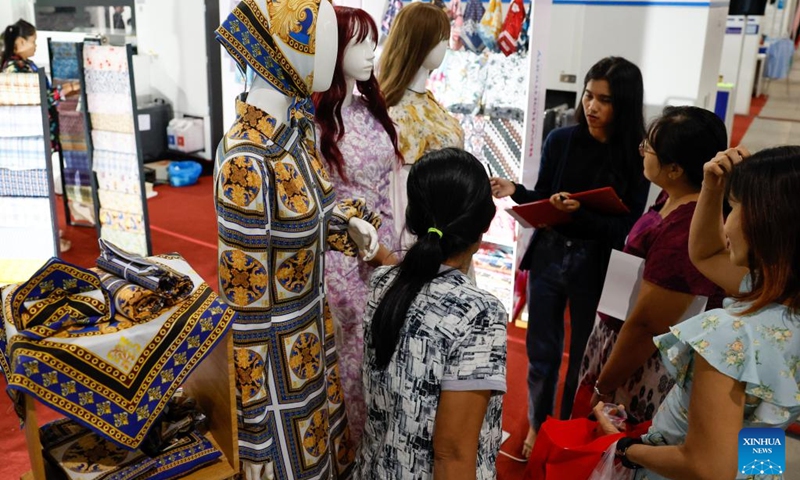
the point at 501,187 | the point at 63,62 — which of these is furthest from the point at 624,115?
the point at 63,62

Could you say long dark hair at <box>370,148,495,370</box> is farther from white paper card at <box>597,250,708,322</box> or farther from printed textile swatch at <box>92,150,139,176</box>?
printed textile swatch at <box>92,150,139,176</box>

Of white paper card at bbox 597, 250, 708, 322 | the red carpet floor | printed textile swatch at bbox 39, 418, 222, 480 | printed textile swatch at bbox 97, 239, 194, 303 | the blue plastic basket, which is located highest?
printed textile swatch at bbox 97, 239, 194, 303

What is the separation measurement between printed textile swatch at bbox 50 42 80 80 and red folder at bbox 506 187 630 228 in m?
4.35

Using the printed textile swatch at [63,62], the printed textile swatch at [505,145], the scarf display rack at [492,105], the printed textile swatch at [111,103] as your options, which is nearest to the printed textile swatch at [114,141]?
the printed textile swatch at [111,103]

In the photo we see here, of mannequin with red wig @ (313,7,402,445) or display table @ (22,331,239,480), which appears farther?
mannequin with red wig @ (313,7,402,445)

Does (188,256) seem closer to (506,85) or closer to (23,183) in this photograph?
(23,183)

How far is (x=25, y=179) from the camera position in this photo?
3.94 metres

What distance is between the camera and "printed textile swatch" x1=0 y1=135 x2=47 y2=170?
382 cm

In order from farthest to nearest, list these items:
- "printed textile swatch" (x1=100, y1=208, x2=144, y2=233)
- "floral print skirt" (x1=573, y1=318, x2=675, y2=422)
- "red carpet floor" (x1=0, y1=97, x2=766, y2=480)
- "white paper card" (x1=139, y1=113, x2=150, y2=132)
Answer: "white paper card" (x1=139, y1=113, x2=150, y2=132) < "printed textile swatch" (x1=100, y1=208, x2=144, y2=233) < "red carpet floor" (x1=0, y1=97, x2=766, y2=480) < "floral print skirt" (x1=573, y1=318, x2=675, y2=422)

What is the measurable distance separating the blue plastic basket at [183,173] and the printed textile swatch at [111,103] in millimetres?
2685

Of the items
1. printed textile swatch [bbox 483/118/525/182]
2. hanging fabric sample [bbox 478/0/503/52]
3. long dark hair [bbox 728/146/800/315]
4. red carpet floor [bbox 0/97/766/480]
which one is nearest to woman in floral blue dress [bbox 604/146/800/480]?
long dark hair [bbox 728/146/800/315]

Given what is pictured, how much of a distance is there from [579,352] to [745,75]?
1175cm

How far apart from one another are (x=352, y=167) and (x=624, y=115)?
977mm

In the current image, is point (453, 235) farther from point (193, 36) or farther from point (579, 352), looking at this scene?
point (193, 36)
